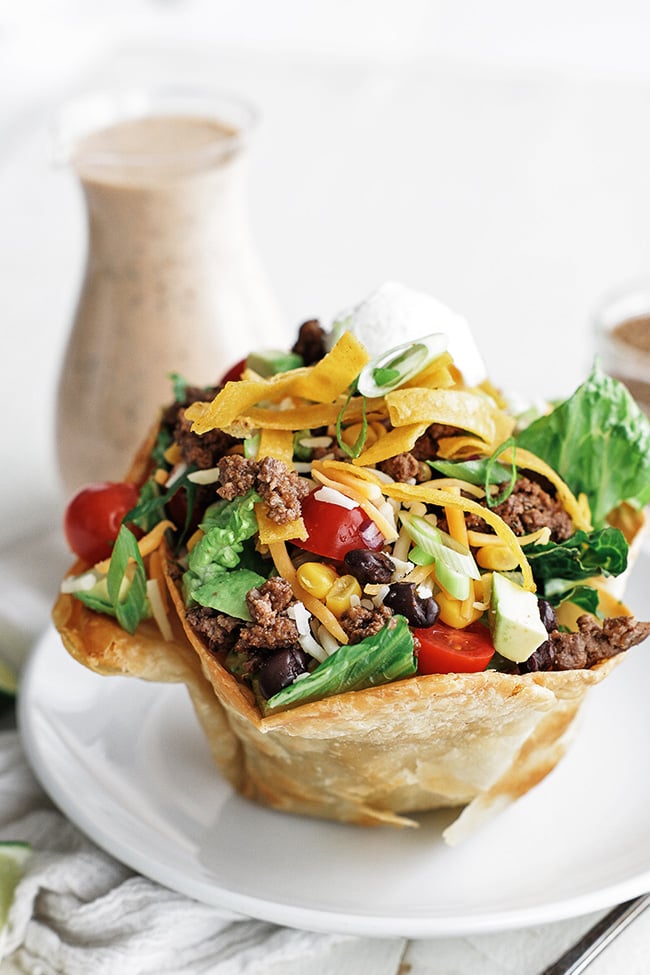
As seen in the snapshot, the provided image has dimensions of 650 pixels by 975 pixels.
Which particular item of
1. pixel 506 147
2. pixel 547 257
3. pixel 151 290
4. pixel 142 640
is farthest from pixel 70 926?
pixel 506 147

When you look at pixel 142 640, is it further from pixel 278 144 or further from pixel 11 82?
pixel 11 82

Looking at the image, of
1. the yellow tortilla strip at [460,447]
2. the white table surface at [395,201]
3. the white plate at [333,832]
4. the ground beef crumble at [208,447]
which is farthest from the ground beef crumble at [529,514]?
the white table surface at [395,201]

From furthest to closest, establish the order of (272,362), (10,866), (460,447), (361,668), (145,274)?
(145,274), (272,362), (10,866), (460,447), (361,668)

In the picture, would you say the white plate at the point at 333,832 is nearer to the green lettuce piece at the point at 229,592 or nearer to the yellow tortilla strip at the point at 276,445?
the green lettuce piece at the point at 229,592

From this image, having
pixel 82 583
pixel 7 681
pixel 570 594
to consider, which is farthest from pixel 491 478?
pixel 7 681

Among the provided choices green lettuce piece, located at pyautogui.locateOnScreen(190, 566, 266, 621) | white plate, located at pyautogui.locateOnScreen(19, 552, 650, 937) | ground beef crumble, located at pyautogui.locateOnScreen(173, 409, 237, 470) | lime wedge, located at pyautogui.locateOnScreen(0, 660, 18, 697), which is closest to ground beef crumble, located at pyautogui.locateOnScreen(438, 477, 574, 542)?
green lettuce piece, located at pyautogui.locateOnScreen(190, 566, 266, 621)

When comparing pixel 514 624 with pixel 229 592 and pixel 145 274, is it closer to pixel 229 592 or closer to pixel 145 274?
pixel 229 592
